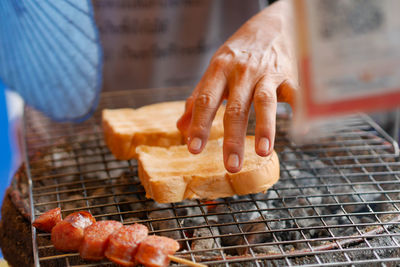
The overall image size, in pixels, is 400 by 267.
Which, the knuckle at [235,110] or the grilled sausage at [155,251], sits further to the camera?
the knuckle at [235,110]

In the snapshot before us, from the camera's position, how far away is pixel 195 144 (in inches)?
78.9

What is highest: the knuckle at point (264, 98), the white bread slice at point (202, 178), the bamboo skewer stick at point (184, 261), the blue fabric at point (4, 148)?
the knuckle at point (264, 98)

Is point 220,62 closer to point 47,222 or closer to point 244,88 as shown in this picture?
point 244,88

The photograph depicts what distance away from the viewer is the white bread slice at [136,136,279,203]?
227cm

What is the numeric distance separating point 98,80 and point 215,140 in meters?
0.82

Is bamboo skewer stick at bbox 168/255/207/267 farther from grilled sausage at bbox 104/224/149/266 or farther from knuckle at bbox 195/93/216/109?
knuckle at bbox 195/93/216/109

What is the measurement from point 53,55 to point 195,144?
1174mm

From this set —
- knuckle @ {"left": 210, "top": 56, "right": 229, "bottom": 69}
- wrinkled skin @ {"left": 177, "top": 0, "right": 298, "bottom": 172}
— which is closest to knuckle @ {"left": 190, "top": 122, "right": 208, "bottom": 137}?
wrinkled skin @ {"left": 177, "top": 0, "right": 298, "bottom": 172}

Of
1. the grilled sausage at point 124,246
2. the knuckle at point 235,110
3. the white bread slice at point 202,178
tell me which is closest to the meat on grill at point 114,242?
the grilled sausage at point 124,246

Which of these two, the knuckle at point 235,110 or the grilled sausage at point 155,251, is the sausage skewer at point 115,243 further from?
the knuckle at point 235,110

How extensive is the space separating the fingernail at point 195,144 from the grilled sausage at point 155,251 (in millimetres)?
426

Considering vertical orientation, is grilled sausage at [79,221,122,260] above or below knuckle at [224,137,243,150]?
below

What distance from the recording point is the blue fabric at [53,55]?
7.62 feet

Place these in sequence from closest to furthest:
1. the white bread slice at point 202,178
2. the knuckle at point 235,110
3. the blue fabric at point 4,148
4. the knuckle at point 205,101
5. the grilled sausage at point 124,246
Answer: the grilled sausage at point 124,246 < the knuckle at point 235,110 < the knuckle at point 205,101 < the white bread slice at point 202,178 < the blue fabric at point 4,148
